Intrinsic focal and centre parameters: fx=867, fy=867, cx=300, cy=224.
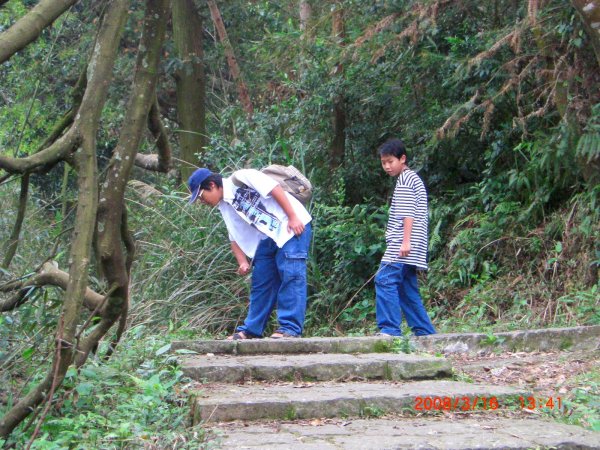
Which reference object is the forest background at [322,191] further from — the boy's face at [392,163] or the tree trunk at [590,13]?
the boy's face at [392,163]

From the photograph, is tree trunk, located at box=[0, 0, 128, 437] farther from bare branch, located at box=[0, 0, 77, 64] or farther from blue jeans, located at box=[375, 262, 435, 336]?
blue jeans, located at box=[375, 262, 435, 336]

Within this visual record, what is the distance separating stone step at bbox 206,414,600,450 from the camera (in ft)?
12.5

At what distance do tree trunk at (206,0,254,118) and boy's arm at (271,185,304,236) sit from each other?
26.7ft

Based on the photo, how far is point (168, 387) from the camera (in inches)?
183

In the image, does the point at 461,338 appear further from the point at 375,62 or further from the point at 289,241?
the point at 375,62

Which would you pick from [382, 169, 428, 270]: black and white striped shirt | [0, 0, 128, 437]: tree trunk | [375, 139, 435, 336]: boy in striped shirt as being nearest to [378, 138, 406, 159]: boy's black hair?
[375, 139, 435, 336]: boy in striped shirt

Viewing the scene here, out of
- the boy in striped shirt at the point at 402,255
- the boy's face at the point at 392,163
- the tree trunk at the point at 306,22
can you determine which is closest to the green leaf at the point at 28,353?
the boy in striped shirt at the point at 402,255

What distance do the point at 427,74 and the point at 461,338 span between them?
5.26 meters

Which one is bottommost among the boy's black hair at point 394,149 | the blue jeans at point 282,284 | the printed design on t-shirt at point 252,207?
the blue jeans at point 282,284

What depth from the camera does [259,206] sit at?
252 inches

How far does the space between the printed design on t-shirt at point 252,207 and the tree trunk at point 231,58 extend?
26.2 ft

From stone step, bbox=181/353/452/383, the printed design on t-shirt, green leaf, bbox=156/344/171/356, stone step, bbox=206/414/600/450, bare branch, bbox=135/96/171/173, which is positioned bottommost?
stone step, bbox=206/414/600/450

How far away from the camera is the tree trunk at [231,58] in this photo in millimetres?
14492
